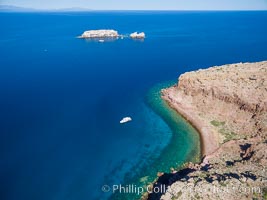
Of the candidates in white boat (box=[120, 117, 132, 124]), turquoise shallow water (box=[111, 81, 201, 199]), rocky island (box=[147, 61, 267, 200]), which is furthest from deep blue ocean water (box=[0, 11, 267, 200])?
rocky island (box=[147, 61, 267, 200])

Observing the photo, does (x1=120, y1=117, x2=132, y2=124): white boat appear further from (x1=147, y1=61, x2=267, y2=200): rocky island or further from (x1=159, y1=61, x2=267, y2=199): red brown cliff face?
(x1=159, y1=61, x2=267, y2=199): red brown cliff face

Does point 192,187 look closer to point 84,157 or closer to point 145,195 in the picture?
point 145,195

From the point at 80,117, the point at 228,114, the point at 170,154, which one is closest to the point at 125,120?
the point at 80,117

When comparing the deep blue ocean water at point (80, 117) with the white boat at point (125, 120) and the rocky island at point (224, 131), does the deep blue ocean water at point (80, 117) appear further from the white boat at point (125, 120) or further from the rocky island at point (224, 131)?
the rocky island at point (224, 131)

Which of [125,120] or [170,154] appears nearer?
[170,154]

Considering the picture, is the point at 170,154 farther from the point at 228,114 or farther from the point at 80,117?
the point at 80,117

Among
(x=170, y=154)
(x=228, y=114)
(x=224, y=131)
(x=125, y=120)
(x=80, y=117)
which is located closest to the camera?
(x=170, y=154)

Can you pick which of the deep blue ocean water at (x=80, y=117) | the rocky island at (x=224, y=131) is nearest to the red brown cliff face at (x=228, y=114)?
the rocky island at (x=224, y=131)

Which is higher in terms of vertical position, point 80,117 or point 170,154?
point 80,117
